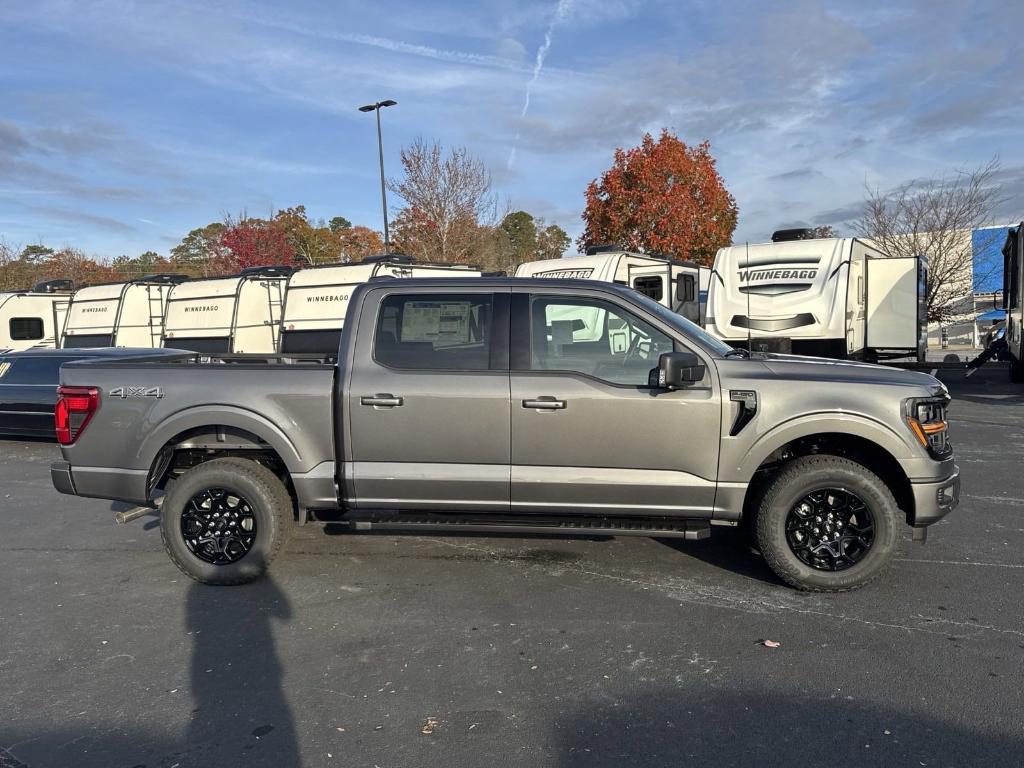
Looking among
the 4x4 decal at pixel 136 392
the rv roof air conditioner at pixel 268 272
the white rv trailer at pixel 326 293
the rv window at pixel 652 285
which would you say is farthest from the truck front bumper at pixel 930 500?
the rv roof air conditioner at pixel 268 272

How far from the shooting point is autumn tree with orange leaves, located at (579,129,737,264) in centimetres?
2553

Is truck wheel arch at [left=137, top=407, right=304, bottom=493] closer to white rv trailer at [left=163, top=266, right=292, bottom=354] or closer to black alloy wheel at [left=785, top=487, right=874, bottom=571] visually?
black alloy wheel at [left=785, top=487, right=874, bottom=571]

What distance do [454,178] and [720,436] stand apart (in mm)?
22276

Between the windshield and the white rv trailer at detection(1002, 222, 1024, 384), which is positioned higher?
the white rv trailer at detection(1002, 222, 1024, 384)

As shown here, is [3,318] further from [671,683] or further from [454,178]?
[671,683]

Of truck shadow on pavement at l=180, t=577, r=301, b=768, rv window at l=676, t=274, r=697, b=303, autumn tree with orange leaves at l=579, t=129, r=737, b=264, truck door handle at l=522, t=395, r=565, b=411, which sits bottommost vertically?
truck shadow on pavement at l=180, t=577, r=301, b=768

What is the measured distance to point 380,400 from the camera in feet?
15.9

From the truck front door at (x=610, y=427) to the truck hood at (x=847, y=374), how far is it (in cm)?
49

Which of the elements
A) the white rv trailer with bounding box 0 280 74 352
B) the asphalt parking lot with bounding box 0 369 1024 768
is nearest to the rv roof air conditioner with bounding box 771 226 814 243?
the asphalt parking lot with bounding box 0 369 1024 768

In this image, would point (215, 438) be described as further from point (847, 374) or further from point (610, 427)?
point (847, 374)

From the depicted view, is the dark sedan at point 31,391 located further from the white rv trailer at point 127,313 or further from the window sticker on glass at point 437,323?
the white rv trailer at point 127,313

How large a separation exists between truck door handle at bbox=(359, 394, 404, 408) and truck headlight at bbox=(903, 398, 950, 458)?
10.3 feet

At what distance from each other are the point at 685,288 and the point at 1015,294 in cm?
592

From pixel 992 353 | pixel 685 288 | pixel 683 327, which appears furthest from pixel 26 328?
pixel 992 353
